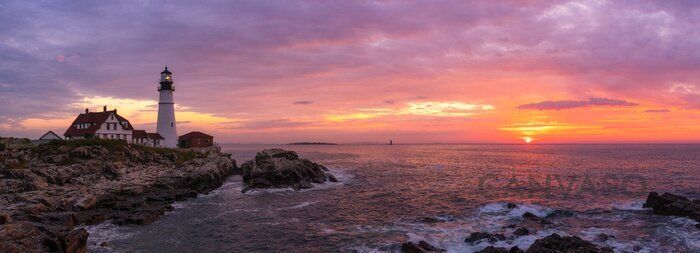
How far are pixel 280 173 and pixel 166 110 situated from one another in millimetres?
38314

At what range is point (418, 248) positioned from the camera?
19.4 metres

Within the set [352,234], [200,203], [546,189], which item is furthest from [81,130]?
[546,189]

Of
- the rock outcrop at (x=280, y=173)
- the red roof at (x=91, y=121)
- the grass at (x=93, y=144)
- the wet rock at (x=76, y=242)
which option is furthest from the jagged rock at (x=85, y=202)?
the red roof at (x=91, y=121)

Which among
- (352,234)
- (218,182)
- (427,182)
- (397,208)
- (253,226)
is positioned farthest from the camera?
(427,182)

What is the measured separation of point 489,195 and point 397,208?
12.2m

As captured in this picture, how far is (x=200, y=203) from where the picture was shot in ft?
113

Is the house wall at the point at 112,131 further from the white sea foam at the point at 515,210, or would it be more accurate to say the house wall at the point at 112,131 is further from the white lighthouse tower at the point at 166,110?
the white sea foam at the point at 515,210

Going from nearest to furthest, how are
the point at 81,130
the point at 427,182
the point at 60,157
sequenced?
the point at 60,157 → the point at 427,182 → the point at 81,130

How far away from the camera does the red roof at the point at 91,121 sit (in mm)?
66500

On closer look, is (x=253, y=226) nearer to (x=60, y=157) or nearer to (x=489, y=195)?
(x=489, y=195)

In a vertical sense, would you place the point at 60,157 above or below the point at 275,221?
above

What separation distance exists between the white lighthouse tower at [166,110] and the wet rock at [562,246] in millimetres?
69473

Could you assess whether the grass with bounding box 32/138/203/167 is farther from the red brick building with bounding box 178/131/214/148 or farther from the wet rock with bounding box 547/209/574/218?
the wet rock with bounding box 547/209/574/218

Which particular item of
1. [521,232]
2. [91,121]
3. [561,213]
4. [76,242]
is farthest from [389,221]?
[91,121]
